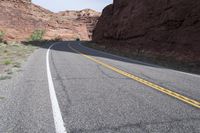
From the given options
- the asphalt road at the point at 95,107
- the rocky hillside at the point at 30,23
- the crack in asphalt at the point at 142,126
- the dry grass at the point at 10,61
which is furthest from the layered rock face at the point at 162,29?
the rocky hillside at the point at 30,23

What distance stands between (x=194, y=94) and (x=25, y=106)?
4.62m

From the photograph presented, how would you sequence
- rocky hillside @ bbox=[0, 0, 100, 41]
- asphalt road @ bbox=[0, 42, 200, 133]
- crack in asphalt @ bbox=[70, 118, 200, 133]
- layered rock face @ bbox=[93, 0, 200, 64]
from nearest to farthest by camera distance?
crack in asphalt @ bbox=[70, 118, 200, 133]
asphalt road @ bbox=[0, 42, 200, 133]
layered rock face @ bbox=[93, 0, 200, 64]
rocky hillside @ bbox=[0, 0, 100, 41]

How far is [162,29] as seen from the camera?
27.1 m

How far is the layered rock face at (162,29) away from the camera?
72.2 feet

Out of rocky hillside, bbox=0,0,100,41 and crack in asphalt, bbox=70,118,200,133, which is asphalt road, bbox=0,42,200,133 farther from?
rocky hillside, bbox=0,0,100,41

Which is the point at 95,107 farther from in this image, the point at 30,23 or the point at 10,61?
the point at 30,23

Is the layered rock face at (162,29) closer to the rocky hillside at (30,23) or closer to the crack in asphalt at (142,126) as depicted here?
the crack in asphalt at (142,126)

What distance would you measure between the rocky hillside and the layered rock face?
4339cm

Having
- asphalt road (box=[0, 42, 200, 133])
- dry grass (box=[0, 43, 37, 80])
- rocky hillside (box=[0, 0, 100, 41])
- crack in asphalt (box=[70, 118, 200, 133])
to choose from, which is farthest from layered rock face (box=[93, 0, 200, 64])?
rocky hillside (box=[0, 0, 100, 41])

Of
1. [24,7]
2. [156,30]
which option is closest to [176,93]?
[156,30]

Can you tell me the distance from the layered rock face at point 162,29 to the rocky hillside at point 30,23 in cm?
4339

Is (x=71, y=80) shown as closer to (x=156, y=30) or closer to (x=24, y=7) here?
(x=156, y=30)

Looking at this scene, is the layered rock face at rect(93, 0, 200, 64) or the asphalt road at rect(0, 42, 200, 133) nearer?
the asphalt road at rect(0, 42, 200, 133)

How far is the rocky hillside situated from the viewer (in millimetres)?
76125
